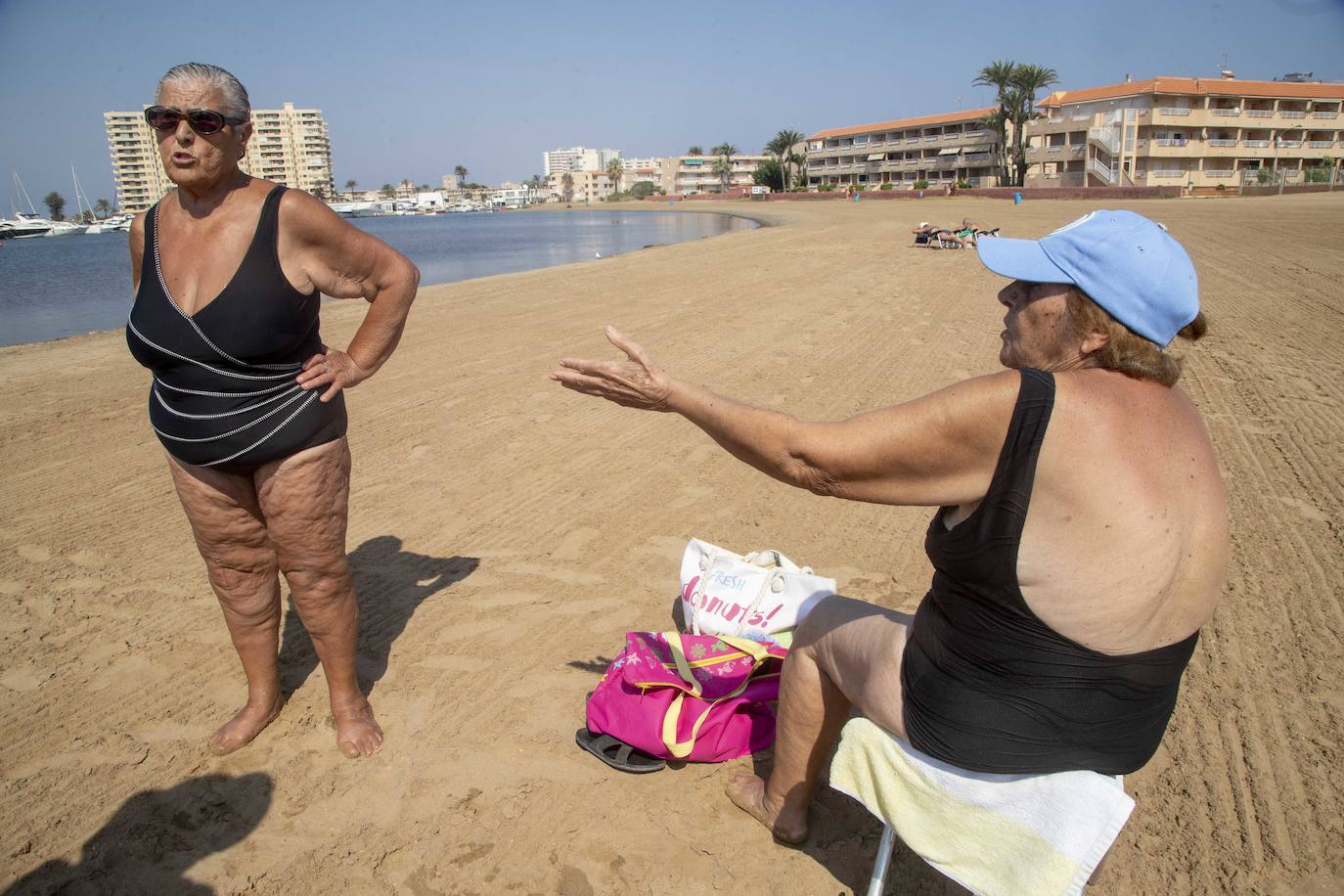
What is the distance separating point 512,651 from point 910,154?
297 feet

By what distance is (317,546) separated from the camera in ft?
9.38

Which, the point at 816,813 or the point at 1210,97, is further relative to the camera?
the point at 1210,97

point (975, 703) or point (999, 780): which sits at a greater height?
point (975, 703)

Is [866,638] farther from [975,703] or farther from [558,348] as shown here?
[558,348]

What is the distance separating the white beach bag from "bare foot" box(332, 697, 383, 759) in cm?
131

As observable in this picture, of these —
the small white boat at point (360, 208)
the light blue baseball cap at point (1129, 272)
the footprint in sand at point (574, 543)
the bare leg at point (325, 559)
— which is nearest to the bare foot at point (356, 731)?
the bare leg at point (325, 559)

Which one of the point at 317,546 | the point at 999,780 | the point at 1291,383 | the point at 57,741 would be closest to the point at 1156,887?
the point at 999,780

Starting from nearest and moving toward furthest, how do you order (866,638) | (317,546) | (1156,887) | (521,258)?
(866,638) < (1156,887) < (317,546) < (521,258)

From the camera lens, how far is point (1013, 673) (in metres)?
1.81

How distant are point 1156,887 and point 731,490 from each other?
3298mm

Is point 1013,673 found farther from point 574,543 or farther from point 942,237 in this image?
point 942,237

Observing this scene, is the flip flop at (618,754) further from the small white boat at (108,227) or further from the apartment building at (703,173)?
the apartment building at (703,173)

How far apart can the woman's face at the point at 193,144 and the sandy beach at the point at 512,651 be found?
6.53 feet

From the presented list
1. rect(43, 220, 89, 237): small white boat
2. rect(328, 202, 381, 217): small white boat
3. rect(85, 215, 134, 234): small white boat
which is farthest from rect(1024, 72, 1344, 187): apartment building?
rect(328, 202, 381, 217): small white boat
